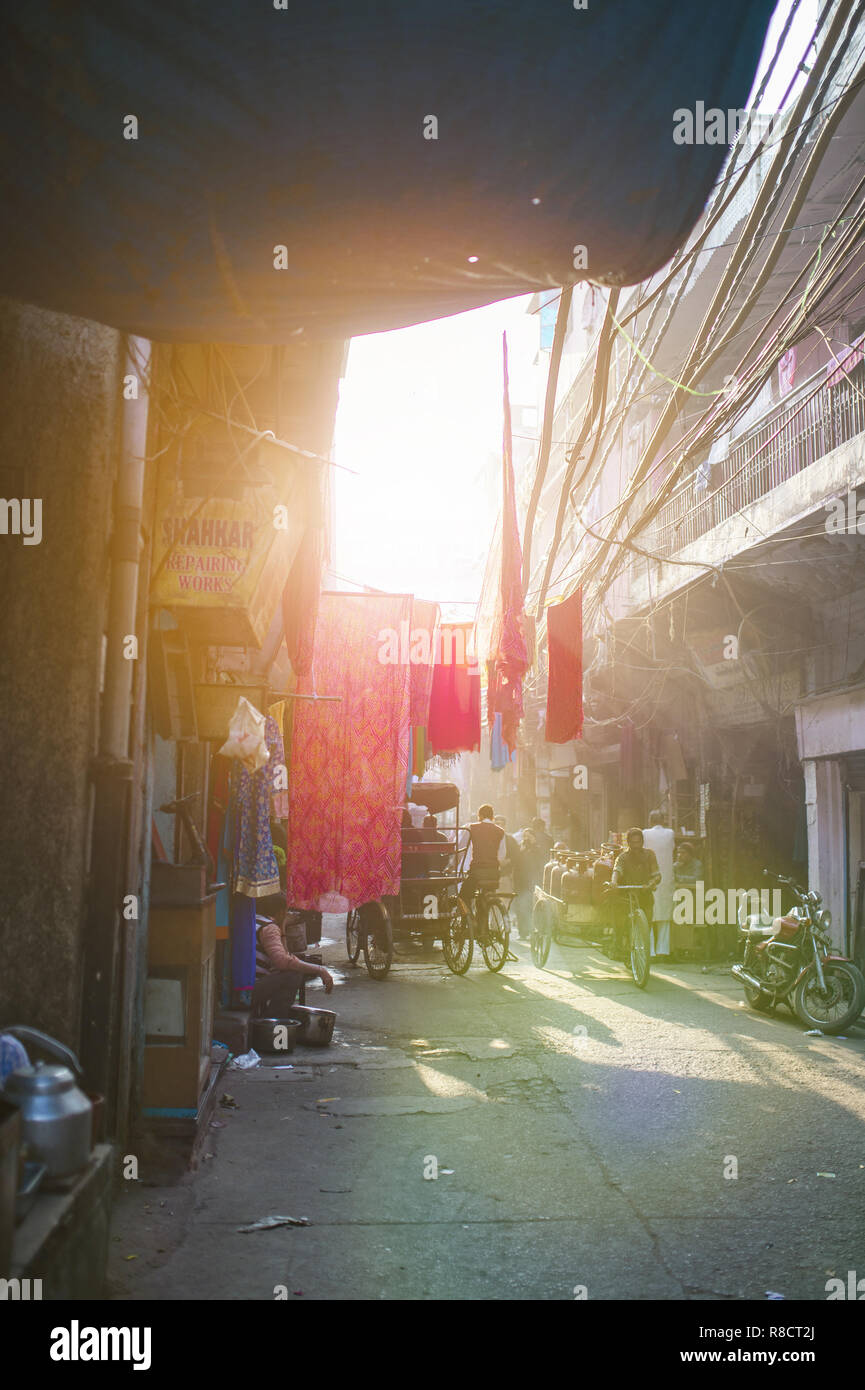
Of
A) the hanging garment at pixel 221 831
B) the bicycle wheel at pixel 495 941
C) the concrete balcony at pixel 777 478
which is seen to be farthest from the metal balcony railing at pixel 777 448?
the hanging garment at pixel 221 831

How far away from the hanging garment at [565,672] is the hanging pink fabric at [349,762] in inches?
65.4

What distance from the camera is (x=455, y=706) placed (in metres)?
11.8

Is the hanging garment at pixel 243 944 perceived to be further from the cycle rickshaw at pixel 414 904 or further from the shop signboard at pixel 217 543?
the cycle rickshaw at pixel 414 904

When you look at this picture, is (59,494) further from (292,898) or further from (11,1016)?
(292,898)

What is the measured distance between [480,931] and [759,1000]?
4037 millimetres

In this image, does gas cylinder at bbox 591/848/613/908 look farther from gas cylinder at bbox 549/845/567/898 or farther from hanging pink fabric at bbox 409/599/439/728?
hanging pink fabric at bbox 409/599/439/728

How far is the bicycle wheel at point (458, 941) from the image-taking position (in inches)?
516

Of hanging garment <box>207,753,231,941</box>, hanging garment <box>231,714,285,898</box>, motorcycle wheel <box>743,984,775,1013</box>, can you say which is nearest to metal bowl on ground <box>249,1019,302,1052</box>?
hanging garment <box>207,753,231,941</box>

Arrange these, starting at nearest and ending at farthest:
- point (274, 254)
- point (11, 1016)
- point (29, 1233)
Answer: point (274, 254)
point (29, 1233)
point (11, 1016)

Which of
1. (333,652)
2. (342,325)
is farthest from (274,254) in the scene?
(333,652)

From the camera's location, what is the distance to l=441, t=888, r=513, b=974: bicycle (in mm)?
13188

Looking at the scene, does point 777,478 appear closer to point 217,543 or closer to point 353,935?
point 353,935
